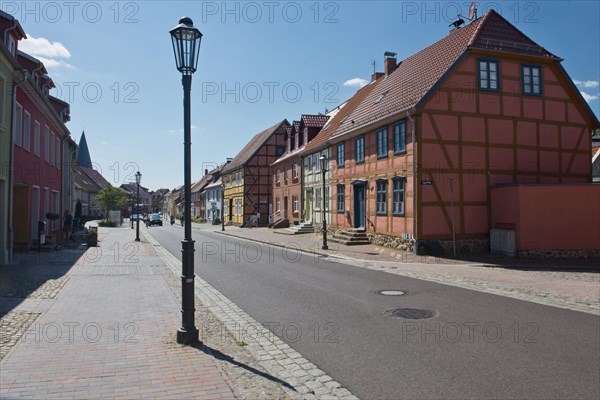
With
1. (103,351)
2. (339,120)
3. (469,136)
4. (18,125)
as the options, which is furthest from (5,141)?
(339,120)

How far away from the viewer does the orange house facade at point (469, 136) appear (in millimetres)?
18156

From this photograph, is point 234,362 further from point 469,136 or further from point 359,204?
point 359,204

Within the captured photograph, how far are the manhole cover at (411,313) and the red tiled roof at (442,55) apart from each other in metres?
11.1

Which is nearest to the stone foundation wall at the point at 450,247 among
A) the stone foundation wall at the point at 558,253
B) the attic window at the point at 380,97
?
the stone foundation wall at the point at 558,253

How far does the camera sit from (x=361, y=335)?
6.64 metres

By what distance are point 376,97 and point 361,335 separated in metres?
19.6

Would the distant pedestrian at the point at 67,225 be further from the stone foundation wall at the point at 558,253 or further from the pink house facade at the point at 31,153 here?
the stone foundation wall at the point at 558,253

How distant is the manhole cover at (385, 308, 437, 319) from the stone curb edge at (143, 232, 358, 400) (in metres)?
2.46

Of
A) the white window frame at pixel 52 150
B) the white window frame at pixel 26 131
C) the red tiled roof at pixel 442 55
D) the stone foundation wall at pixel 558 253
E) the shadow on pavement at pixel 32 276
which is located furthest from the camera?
the white window frame at pixel 52 150

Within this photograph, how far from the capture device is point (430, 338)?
655cm

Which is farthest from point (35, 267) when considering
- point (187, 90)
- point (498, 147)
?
point (498, 147)

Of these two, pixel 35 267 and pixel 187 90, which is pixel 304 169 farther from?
pixel 187 90

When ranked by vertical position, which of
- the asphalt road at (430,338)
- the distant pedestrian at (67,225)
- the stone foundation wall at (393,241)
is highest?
the distant pedestrian at (67,225)

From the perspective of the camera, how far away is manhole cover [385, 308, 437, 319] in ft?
25.9
